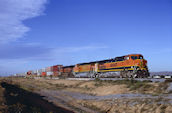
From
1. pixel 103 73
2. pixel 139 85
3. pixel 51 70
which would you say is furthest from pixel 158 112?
pixel 51 70

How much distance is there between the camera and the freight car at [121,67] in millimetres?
30250

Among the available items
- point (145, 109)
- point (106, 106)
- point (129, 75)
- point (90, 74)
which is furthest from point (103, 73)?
point (145, 109)

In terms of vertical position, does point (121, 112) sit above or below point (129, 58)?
below

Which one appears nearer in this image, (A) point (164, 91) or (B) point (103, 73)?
(A) point (164, 91)

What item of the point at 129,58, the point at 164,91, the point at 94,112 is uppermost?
the point at 129,58

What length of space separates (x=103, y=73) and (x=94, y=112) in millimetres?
22917

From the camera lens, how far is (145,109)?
14875 mm

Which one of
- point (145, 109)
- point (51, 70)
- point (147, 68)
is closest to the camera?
point (145, 109)

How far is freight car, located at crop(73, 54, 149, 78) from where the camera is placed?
30.2 m

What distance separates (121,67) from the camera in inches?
1312

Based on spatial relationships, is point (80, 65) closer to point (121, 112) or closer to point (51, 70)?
point (51, 70)

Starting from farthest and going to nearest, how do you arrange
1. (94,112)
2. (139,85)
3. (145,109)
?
(139,85) → (94,112) → (145,109)

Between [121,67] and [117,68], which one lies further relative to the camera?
[117,68]

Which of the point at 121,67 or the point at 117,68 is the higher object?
the point at 121,67
